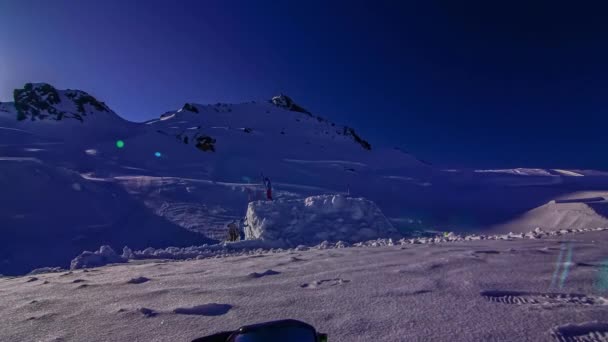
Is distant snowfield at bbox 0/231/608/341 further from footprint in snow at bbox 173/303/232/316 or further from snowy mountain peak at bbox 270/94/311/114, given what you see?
snowy mountain peak at bbox 270/94/311/114

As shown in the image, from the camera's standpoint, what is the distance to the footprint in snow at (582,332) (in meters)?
1.73

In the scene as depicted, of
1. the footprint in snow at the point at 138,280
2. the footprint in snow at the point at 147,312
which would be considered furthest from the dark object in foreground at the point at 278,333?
the footprint in snow at the point at 138,280

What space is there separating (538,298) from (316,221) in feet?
22.8

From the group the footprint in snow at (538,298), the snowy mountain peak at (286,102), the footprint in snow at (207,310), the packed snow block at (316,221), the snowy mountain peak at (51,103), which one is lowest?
the packed snow block at (316,221)

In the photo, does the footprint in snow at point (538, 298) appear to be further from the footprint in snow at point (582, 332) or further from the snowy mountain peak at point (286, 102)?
the snowy mountain peak at point (286, 102)

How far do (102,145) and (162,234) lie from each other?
82.9ft

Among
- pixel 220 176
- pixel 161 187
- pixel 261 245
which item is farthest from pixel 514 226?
pixel 220 176

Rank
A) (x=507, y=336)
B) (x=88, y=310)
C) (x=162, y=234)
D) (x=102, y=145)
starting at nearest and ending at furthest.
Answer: (x=507, y=336) → (x=88, y=310) → (x=162, y=234) → (x=102, y=145)

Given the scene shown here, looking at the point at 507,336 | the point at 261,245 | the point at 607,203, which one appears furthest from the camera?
the point at 607,203

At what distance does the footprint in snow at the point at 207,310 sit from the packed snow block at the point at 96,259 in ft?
15.2

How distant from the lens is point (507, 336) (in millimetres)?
1790

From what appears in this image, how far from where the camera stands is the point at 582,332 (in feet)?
5.89

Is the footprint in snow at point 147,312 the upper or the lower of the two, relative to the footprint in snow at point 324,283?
lower

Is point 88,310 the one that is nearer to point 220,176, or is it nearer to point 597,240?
point 597,240
